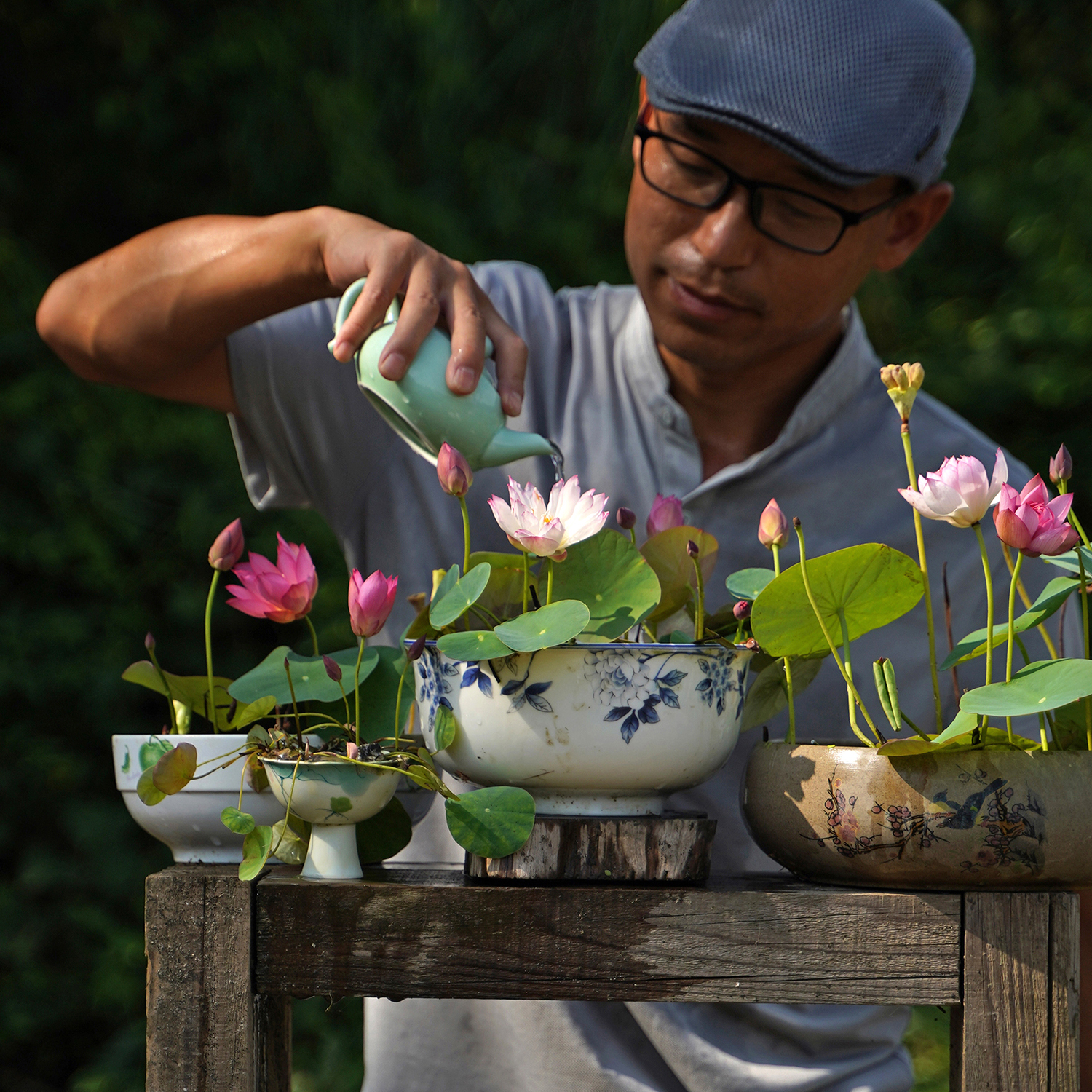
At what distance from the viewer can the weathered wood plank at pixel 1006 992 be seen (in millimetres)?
599

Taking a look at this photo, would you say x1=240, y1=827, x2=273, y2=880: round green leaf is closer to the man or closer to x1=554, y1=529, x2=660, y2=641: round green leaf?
x1=554, y1=529, x2=660, y2=641: round green leaf

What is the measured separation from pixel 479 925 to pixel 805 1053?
1.89 ft

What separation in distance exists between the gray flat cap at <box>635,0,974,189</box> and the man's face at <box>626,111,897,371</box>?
30 mm

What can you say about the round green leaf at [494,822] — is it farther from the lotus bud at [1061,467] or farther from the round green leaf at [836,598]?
the lotus bud at [1061,467]

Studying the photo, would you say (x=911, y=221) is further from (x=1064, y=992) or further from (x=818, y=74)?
(x=1064, y=992)

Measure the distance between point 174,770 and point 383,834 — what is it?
0.13m

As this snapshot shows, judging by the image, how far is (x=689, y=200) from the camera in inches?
40.2

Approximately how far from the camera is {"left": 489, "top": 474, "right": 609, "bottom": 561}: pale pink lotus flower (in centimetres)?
64

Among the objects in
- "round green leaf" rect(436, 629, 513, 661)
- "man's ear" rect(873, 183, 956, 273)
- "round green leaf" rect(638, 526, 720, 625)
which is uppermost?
"man's ear" rect(873, 183, 956, 273)

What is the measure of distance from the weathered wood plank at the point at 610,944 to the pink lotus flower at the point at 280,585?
165mm

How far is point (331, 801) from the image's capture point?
25.2 inches

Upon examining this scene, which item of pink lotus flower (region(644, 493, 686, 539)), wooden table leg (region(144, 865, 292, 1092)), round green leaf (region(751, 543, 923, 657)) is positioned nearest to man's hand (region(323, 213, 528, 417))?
pink lotus flower (region(644, 493, 686, 539))

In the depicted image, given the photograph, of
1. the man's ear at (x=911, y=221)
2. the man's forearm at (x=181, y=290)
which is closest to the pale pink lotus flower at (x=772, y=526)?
the man's forearm at (x=181, y=290)

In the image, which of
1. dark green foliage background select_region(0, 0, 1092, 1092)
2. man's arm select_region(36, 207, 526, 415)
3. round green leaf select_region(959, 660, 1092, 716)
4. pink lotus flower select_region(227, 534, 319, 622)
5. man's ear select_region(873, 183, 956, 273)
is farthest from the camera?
dark green foliage background select_region(0, 0, 1092, 1092)
